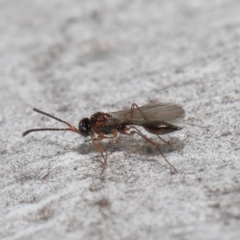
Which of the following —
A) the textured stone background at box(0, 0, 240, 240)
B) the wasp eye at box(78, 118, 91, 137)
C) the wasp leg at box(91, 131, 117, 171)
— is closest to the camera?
the textured stone background at box(0, 0, 240, 240)

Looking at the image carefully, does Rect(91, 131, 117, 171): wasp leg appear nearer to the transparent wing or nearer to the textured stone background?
the textured stone background

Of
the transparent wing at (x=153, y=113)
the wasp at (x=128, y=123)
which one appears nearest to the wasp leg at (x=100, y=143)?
the wasp at (x=128, y=123)

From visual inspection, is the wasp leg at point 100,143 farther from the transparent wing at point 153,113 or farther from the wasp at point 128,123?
the transparent wing at point 153,113

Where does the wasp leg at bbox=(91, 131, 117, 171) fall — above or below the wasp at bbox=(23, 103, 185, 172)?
below

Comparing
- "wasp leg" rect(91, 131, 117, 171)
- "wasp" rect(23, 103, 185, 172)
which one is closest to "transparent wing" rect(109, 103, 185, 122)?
"wasp" rect(23, 103, 185, 172)

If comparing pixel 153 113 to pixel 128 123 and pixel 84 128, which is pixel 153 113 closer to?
pixel 128 123

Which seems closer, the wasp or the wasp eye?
the wasp

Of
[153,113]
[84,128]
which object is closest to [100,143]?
[84,128]
